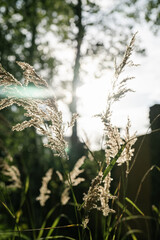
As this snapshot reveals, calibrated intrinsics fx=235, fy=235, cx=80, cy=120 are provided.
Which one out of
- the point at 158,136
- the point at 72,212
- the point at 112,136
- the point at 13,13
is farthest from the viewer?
the point at 13,13

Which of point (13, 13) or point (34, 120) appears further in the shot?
point (13, 13)

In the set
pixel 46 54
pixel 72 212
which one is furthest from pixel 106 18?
Result: pixel 72 212

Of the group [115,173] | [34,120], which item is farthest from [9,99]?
[115,173]

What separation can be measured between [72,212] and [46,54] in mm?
13115

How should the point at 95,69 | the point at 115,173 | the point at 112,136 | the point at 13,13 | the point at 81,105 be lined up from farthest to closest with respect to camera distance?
the point at 81,105
the point at 95,69
the point at 13,13
the point at 115,173
the point at 112,136

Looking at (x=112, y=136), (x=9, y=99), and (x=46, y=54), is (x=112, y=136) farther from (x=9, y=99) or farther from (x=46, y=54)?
(x=46, y=54)

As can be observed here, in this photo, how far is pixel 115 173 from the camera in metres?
3.64

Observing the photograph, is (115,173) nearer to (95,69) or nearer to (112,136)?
(112,136)

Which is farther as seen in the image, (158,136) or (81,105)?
(81,105)

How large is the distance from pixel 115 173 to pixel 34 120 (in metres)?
2.63

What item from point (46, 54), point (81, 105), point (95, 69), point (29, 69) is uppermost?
point (46, 54)

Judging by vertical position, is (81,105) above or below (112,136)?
above

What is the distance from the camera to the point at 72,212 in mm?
4535

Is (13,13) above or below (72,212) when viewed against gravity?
above
